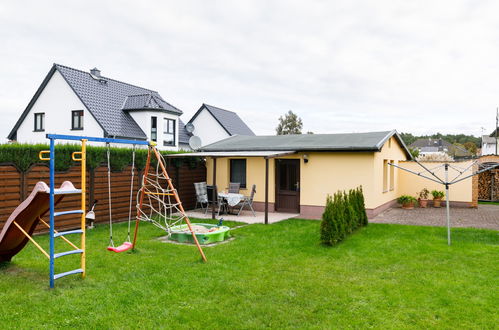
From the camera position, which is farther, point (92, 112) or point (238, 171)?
point (92, 112)

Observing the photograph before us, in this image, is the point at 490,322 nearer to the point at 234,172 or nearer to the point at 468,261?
the point at 468,261

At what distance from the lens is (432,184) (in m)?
16.2

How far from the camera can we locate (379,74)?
18.3 m

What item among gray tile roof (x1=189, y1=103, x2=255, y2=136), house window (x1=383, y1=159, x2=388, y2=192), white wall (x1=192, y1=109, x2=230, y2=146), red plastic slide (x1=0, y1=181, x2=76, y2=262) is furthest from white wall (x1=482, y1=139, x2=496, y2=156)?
red plastic slide (x1=0, y1=181, x2=76, y2=262)

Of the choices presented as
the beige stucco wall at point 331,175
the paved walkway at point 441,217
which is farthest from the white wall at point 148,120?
the paved walkway at point 441,217

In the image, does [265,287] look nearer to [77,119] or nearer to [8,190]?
[8,190]

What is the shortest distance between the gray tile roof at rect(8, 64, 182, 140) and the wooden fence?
27.9ft

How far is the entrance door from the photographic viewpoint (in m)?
13.4

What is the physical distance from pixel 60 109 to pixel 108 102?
9.22 feet

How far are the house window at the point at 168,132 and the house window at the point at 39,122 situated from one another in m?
7.60

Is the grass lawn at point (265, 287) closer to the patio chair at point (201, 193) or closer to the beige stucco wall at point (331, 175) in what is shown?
the beige stucco wall at point (331, 175)

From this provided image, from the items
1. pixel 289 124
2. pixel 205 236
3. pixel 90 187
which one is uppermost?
pixel 289 124

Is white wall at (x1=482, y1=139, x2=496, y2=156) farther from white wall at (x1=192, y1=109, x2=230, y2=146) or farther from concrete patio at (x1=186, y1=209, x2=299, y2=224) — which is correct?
concrete patio at (x1=186, y1=209, x2=299, y2=224)

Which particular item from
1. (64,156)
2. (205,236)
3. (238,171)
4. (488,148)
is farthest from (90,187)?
(488,148)
